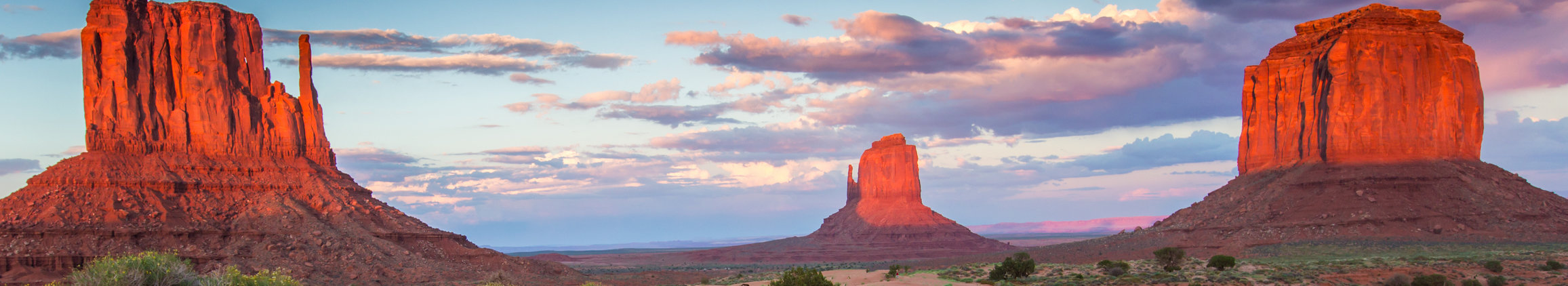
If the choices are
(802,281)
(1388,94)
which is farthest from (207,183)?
(1388,94)

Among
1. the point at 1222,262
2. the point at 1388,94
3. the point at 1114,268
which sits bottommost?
the point at 1114,268

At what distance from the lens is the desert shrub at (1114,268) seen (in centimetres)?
4066

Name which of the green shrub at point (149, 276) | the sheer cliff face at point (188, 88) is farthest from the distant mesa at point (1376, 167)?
the green shrub at point (149, 276)

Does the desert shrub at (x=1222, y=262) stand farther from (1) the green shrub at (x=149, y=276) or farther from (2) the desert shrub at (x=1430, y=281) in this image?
(1) the green shrub at (x=149, y=276)

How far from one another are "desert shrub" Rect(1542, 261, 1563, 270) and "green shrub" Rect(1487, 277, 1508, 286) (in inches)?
144

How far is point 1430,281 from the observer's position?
3178cm

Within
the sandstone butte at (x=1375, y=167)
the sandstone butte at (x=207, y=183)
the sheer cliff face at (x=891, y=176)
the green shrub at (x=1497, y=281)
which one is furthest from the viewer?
the sheer cliff face at (x=891, y=176)

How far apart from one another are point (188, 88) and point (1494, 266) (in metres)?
59.4

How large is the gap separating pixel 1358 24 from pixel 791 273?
4697 centimetres

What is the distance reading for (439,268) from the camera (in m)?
52.2

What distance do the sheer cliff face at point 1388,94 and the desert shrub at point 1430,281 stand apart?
30.5 m

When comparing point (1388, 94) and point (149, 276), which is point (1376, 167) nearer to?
point (1388, 94)

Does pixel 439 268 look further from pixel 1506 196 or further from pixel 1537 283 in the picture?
pixel 1506 196

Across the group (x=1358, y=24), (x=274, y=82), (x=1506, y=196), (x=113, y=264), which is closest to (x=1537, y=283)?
(x=1506, y=196)
